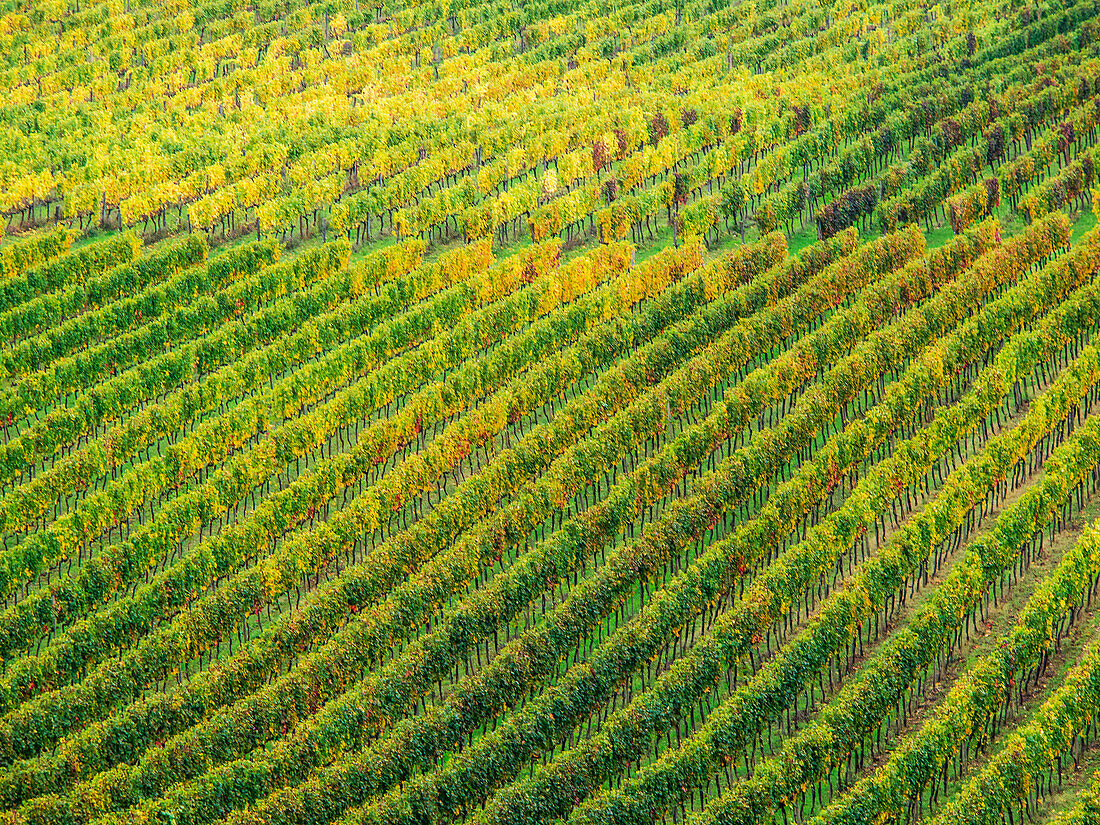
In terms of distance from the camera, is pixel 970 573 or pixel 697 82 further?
pixel 697 82

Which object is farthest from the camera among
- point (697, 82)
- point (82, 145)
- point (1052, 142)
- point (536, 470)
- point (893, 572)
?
point (697, 82)

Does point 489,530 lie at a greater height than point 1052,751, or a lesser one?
greater

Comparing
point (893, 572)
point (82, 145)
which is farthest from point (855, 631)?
point (82, 145)

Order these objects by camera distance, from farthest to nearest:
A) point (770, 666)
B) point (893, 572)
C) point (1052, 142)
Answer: point (1052, 142)
point (893, 572)
point (770, 666)

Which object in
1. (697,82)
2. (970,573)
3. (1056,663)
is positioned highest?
(697,82)

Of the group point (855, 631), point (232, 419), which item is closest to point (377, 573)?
point (232, 419)

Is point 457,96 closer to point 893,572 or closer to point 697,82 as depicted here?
point 697,82

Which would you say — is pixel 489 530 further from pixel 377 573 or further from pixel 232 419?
pixel 232 419
